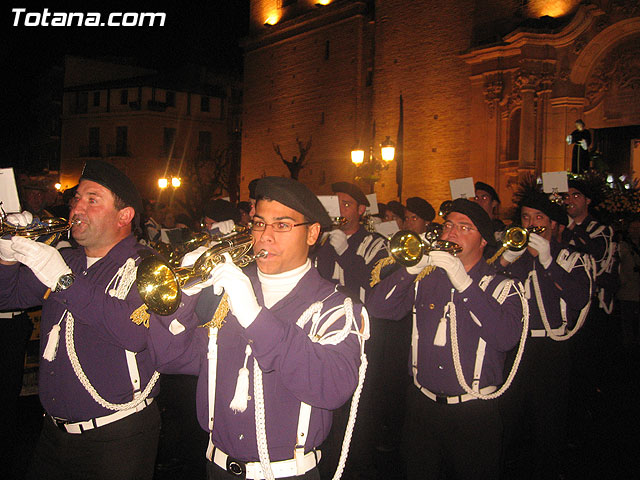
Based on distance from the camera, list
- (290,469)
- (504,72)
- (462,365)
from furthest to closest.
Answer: (504,72)
(462,365)
(290,469)

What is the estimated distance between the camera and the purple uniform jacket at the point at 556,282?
514cm

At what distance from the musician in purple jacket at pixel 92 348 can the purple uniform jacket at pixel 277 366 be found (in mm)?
488

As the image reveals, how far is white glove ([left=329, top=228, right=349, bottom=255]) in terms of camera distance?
6551 mm

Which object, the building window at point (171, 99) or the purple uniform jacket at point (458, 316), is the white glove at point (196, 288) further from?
the building window at point (171, 99)

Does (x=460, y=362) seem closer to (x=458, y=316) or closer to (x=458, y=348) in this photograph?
(x=458, y=348)

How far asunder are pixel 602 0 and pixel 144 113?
1364 inches

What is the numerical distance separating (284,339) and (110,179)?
1.88 m

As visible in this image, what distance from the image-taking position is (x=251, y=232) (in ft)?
8.80

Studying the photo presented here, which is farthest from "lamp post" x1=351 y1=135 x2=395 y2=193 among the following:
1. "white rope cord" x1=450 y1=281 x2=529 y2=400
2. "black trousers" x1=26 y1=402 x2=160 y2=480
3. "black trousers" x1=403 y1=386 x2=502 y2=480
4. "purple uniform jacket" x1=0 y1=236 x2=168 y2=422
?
"black trousers" x1=26 y1=402 x2=160 y2=480

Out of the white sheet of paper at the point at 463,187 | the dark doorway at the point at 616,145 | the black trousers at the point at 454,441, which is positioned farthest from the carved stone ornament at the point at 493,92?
the black trousers at the point at 454,441

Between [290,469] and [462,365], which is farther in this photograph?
[462,365]

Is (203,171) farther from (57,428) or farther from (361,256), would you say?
(57,428)

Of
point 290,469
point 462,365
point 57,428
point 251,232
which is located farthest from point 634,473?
point 57,428

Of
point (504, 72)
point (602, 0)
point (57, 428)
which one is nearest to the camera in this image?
point (57, 428)
